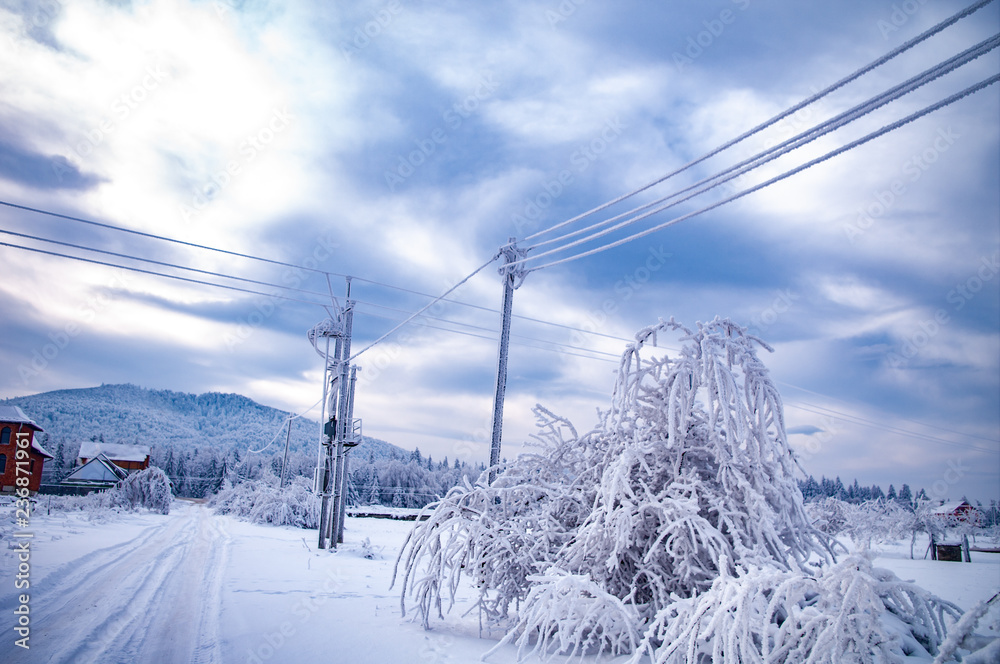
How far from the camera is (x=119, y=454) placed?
47.8 meters

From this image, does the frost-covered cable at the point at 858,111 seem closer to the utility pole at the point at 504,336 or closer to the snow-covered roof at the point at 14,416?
the utility pole at the point at 504,336

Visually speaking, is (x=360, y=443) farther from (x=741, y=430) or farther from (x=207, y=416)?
(x=207, y=416)

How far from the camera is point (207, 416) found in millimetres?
88062

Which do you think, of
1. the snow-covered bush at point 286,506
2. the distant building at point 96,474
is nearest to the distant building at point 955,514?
the snow-covered bush at point 286,506

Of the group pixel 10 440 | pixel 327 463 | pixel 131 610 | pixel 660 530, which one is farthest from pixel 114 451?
pixel 660 530

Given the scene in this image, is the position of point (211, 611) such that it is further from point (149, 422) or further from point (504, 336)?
point (149, 422)

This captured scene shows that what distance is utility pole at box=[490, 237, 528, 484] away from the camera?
28.3ft

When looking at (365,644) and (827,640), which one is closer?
(827,640)

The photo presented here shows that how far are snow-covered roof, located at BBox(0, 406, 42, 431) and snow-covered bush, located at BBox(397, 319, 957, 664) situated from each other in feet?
67.0

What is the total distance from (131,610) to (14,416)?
18.5 meters

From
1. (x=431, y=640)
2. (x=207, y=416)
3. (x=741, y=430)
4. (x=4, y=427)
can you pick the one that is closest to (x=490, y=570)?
(x=431, y=640)

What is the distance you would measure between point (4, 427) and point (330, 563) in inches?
603

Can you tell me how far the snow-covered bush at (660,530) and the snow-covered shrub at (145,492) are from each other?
30.1 metres

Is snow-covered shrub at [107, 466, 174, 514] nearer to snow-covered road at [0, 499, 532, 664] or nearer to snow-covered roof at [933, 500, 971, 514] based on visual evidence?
snow-covered road at [0, 499, 532, 664]
